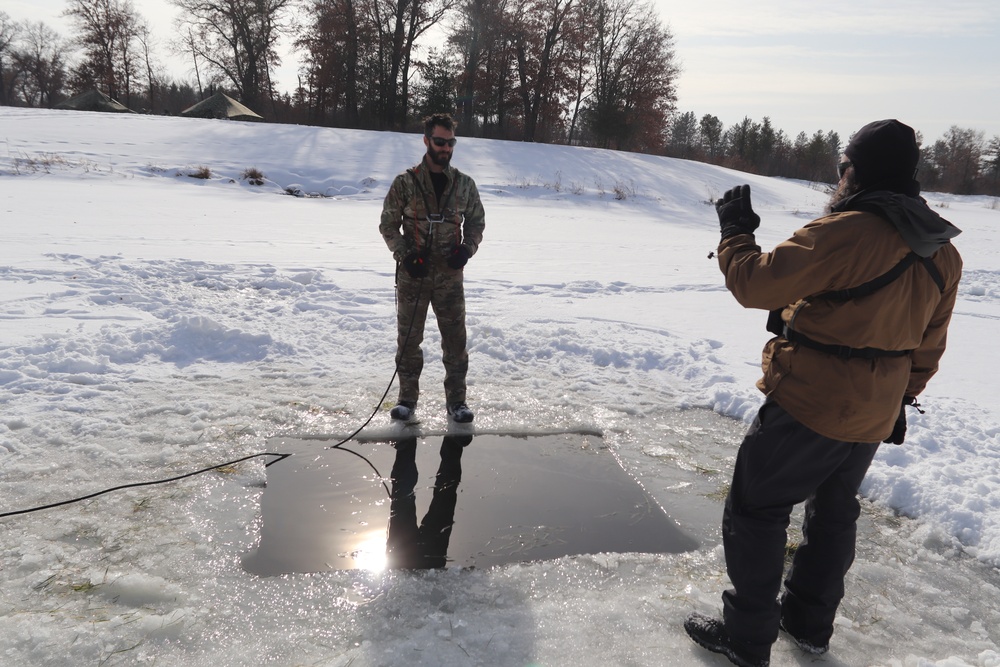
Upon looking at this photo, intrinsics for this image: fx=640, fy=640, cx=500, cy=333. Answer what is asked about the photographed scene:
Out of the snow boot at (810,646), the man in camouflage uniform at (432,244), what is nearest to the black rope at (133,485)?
the man in camouflage uniform at (432,244)

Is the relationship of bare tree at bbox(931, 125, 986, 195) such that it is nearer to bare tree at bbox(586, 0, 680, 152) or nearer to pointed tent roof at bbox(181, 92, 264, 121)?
bare tree at bbox(586, 0, 680, 152)

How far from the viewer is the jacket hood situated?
1997 millimetres

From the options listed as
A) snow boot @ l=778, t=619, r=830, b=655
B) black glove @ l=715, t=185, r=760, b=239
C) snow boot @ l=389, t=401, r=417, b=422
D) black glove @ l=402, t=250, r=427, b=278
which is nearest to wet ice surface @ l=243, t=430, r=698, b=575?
snow boot @ l=389, t=401, r=417, b=422

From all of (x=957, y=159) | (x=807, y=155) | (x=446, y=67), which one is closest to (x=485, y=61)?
(x=446, y=67)

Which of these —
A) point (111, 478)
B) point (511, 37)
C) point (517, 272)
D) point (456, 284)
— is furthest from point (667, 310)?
point (511, 37)

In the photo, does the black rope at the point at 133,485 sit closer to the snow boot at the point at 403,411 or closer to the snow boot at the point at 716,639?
the snow boot at the point at 403,411

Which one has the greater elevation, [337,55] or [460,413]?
[337,55]

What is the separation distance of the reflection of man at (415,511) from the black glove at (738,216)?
2.01 metres

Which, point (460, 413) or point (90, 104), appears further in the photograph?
point (90, 104)

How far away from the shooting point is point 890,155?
2098 millimetres

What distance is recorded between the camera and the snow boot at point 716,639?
2451 mm

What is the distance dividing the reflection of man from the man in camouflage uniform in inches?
17.8

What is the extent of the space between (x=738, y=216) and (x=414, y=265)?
93.5 inches

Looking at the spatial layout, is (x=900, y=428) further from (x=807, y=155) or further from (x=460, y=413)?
(x=807, y=155)
